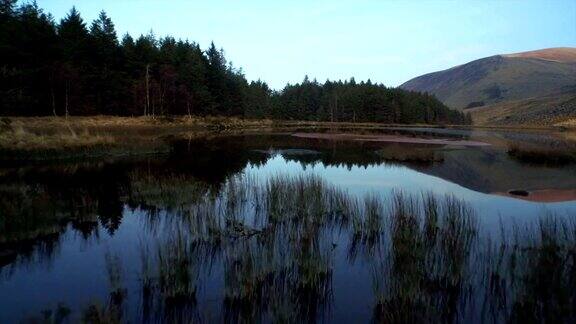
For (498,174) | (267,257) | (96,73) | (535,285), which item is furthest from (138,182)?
(96,73)

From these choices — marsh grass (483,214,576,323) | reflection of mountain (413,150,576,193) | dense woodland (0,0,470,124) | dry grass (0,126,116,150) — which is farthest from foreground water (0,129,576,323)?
dense woodland (0,0,470,124)

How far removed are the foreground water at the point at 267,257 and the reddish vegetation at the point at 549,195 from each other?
11.3 inches

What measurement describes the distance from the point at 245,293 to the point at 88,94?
72877mm

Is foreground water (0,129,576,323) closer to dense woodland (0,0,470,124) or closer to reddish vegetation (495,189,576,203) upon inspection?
Answer: reddish vegetation (495,189,576,203)

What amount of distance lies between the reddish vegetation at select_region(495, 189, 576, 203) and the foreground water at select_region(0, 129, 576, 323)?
0.94 ft

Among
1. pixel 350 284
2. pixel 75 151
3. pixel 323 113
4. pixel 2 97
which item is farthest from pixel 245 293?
pixel 323 113

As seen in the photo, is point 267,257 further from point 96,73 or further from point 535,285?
point 96,73

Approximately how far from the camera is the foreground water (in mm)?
9383

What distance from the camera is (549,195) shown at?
24.8m

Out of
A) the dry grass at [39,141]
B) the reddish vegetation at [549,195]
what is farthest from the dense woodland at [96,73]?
the reddish vegetation at [549,195]

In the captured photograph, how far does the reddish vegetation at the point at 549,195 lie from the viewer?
23.7 m

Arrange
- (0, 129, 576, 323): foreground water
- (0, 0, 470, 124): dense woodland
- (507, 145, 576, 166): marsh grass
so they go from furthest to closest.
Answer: (0, 0, 470, 124): dense woodland < (507, 145, 576, 166): marsh grass < (0, 129, 576, 323): foreground water

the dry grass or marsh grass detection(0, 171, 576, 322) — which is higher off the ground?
the dry grass

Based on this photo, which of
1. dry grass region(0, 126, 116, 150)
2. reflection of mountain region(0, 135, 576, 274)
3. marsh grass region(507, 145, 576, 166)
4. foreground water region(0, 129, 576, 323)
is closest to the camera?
foreground water region(0, 129, 576, 323)
